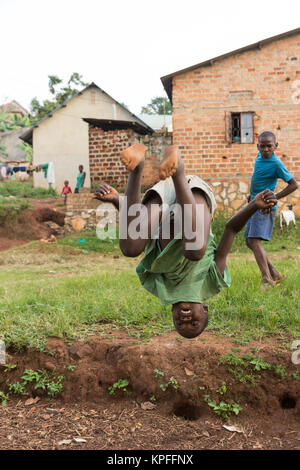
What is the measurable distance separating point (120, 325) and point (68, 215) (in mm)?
8732

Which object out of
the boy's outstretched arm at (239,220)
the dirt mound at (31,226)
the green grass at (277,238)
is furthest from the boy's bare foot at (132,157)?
the dirt mound at (31,226)

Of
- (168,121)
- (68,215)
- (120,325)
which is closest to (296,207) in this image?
(68,215)

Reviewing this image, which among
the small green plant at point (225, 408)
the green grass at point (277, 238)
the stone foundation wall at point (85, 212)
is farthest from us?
the stone foundation wall at point (85, 212)

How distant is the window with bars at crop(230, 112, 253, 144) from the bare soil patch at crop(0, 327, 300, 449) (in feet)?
27.6

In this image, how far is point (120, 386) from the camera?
3.93 m

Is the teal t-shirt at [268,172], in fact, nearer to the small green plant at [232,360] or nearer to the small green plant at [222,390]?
the small green plant at [232,360]

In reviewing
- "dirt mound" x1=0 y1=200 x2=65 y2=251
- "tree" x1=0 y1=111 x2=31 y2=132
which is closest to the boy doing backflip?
"dirt mound" x1=0 y1=200 x2=65 y2=251

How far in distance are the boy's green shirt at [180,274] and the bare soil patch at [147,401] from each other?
40.0 inches

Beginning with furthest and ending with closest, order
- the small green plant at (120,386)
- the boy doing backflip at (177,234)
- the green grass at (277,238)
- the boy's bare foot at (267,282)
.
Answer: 1. the green grass at (277,238)
2. the boy's bare foot at (267,282)
3. the small green plant at (120,386)
4. the boy doing backflip at (177,234)

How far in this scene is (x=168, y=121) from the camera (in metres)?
27.2

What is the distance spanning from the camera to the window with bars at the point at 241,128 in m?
11.6

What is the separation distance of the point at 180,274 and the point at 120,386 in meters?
1.45

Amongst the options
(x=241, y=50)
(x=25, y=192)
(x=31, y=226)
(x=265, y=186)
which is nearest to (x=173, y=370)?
(x=265, y=186)

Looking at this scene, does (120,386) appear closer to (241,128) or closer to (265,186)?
(265,186)
